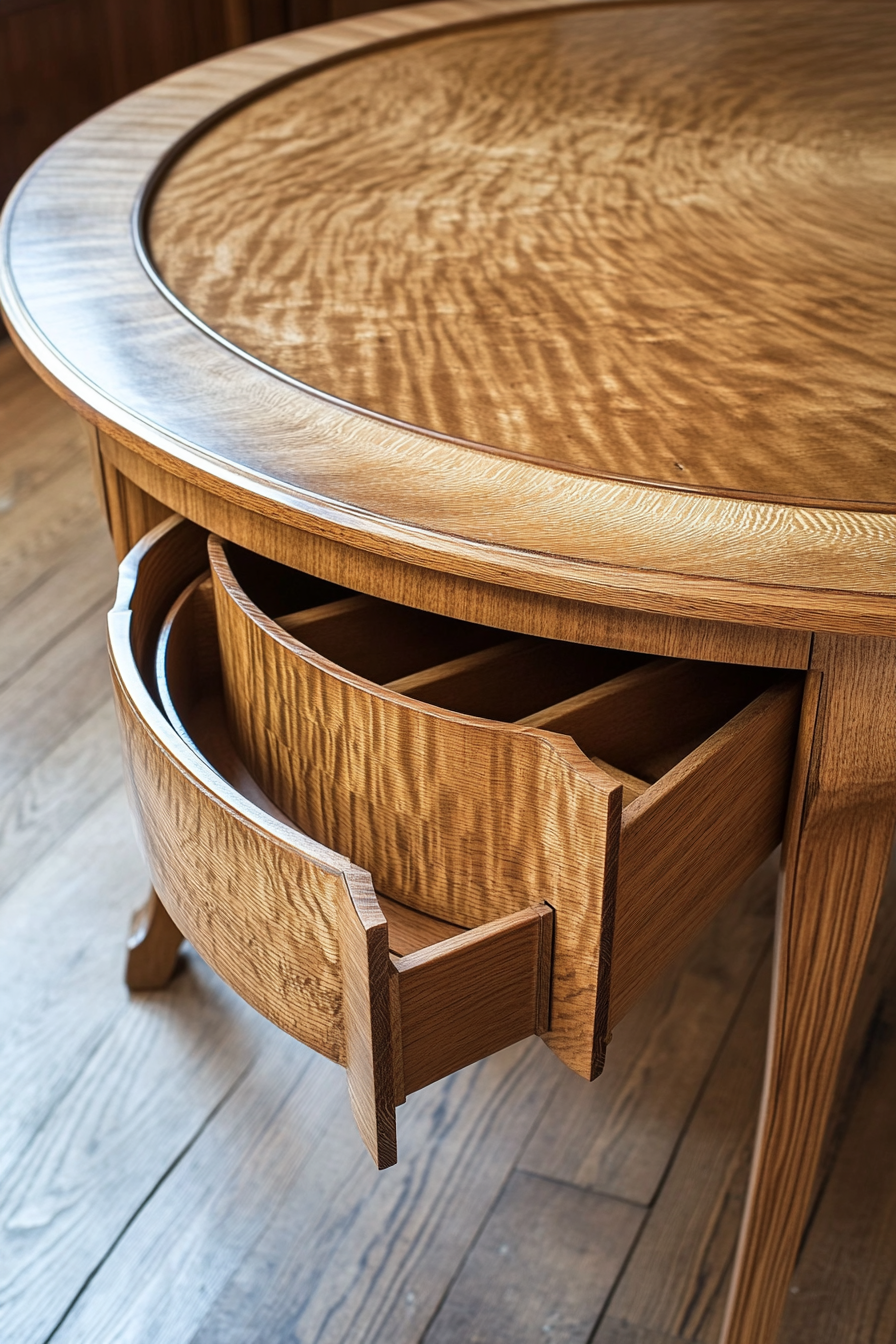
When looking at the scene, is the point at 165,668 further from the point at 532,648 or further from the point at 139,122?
the point at 139,122

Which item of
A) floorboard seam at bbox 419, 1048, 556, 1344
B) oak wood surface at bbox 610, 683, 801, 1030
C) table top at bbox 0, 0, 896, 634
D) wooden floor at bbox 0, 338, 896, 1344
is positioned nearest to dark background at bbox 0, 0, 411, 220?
table top at bbox 0, 0, 896, 634

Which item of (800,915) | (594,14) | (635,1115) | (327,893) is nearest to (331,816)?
(327,893)

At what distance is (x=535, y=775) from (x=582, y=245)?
41cm

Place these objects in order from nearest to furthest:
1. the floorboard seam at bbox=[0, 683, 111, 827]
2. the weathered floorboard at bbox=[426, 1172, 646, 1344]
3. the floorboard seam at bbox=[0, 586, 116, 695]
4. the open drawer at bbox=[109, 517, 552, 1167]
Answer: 1. the open drawer at bbox=[109, 517, 552, 1167]
2. the weathered floorboard at bbox=[426, 1172, 646, 1344]
3. the floorboard seam at bbox=[0, 683, 111, 827]
4. the floorboard seam at bbox=[0, 586, 116, 695]

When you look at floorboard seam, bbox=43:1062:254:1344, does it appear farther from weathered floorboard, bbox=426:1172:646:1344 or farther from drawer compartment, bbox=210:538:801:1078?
drawer compartment, bbox=210:538:801:1078

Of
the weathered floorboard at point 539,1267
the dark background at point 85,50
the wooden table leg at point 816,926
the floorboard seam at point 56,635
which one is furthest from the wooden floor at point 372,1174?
the dark background at point 85,50

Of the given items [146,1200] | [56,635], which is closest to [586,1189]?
[146,1200]

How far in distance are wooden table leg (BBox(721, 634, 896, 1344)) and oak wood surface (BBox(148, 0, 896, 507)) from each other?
0.09 metres

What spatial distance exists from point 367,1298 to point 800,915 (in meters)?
0.40

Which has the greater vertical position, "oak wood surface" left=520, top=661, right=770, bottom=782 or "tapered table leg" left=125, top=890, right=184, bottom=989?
"oak wood surface" left=520, top=661, right=770, bottom=782

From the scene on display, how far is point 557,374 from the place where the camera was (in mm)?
581

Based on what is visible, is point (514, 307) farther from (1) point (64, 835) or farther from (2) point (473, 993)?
(1) point (64, 835)

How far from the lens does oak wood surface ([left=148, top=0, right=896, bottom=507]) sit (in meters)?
0.55

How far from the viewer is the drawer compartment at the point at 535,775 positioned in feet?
1.45
